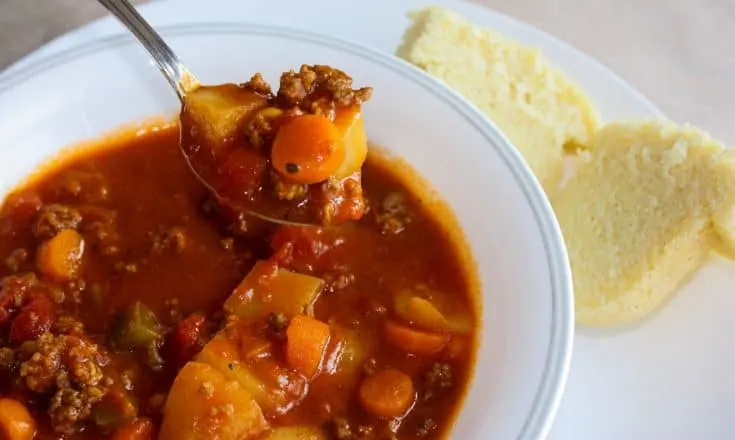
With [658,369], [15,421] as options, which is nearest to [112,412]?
[15,421]

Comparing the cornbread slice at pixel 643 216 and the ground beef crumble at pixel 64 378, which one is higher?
the cornbread slice at pixel 643 216

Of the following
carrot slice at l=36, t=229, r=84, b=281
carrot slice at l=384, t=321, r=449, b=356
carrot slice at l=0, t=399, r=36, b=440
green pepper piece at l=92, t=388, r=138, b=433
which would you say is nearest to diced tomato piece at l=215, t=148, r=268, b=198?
carrot slice at l=36, t=229, r=84, b=281

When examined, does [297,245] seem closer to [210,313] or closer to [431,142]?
[210,313]

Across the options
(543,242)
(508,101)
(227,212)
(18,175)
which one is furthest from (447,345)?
(18,175)

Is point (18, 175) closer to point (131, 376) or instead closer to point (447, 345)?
point (131, 376)

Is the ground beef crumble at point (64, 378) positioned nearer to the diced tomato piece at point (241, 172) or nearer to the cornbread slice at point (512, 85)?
the diced tomato piece at point (241, 172)

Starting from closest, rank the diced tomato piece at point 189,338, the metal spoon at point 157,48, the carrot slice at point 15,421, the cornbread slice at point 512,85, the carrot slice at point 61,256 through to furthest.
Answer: the carrot slice at point 15,421 → the diced tomato piece at point 189,338 → the carrot slice at point 61,256 → the metal spoon at point 157,48 → the cornbread slice at point 512,85

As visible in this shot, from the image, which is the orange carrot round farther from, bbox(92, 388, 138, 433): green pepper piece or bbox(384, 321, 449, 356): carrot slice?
bbox(92, 388, 138, 433): green pepper piece

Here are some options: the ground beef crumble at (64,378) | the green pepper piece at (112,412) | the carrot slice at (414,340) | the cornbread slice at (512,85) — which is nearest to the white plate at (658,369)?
the cornbread slice at (512,85)
